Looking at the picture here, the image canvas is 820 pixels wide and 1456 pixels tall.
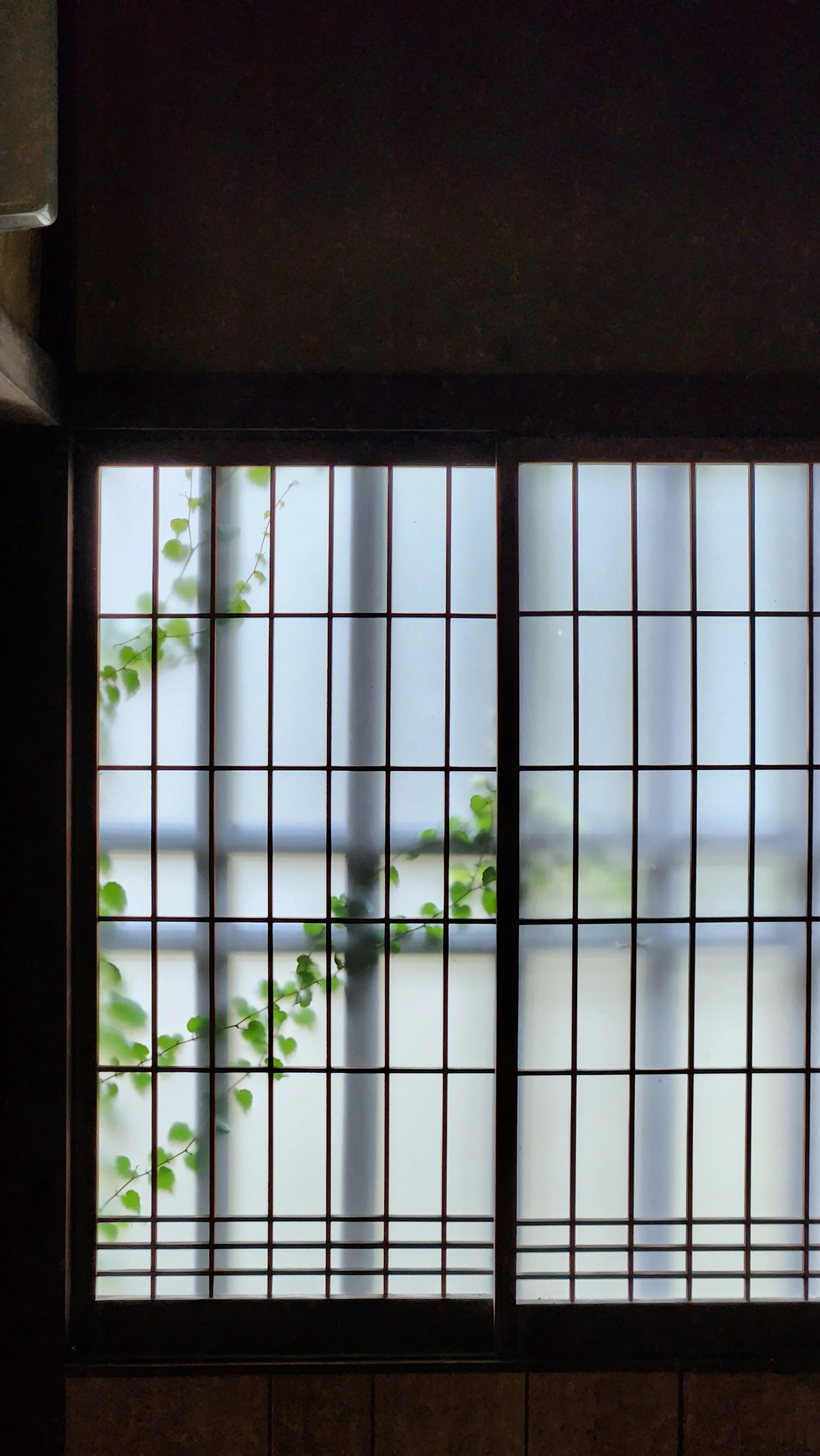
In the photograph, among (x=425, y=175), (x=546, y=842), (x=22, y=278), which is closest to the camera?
(x=22, y=278)

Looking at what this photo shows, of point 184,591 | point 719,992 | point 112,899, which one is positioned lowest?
point 719,992

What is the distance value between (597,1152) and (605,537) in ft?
5.31

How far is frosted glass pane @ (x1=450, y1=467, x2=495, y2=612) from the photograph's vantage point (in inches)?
85.5

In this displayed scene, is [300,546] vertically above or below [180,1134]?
above

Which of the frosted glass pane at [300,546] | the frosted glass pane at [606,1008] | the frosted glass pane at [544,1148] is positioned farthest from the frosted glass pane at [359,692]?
the frosted glass pane at [544,1148]

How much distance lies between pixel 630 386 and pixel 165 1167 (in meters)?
2.33

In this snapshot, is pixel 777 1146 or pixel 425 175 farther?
pixel 777 1146

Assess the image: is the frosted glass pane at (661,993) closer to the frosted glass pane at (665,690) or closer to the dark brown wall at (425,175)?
the frosted glass pane at (665,690)

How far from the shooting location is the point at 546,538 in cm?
218

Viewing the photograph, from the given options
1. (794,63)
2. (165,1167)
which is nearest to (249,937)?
(165,1167)

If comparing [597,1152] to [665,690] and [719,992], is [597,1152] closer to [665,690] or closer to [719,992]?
[719,992]

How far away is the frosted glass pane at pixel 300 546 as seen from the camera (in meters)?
2.18

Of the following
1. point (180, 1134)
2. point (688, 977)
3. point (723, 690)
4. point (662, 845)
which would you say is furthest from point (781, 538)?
point (180, 1134)

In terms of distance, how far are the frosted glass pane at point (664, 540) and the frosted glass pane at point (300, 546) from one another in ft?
2.71
